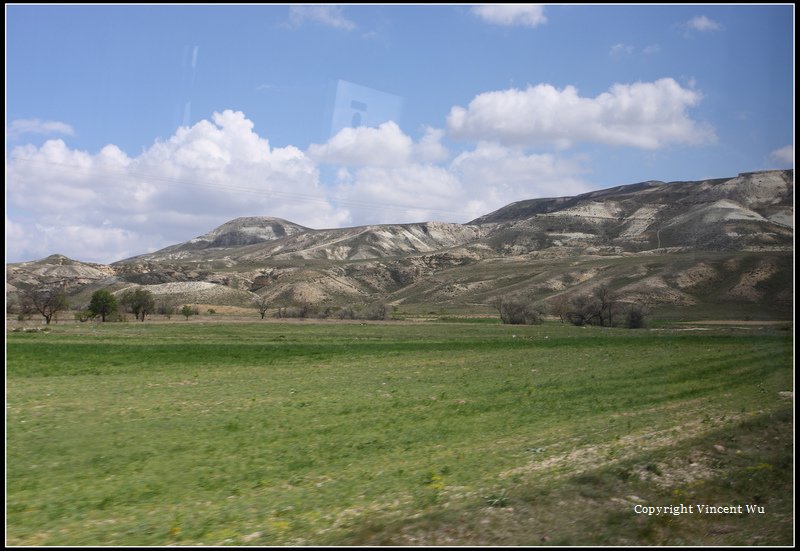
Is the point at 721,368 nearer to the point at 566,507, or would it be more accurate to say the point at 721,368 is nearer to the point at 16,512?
the point at 566,507

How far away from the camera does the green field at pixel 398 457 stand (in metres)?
9.80

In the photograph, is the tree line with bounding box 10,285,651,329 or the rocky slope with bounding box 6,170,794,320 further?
the rocky slope with bounding box 6,170,794,320

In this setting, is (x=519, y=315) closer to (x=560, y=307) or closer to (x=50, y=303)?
(x=560, y=307)

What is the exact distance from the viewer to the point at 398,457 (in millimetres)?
14906

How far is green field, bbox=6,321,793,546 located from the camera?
9.80 meters

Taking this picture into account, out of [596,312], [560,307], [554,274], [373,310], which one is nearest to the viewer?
[596,312]

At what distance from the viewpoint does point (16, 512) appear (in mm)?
10500

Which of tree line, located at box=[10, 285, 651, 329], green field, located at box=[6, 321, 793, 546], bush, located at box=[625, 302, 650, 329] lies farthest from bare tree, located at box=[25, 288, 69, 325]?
bush, located at box=[625, 302, 650, 329]

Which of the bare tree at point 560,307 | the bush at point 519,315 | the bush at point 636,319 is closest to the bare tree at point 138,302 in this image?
the bush at point 519,315

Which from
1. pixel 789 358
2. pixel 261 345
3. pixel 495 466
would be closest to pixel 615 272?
pixel 261 345

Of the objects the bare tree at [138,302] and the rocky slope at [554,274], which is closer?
the bare tree at [138,302]

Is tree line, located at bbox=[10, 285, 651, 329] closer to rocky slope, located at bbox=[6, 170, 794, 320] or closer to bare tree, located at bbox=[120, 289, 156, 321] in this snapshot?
bare tree, located at bbox=[120, 289, 156, 321]

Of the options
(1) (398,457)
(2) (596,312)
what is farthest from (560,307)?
(1) (398,457)

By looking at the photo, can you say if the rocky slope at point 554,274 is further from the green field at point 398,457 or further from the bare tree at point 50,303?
the green field at point 398,457
